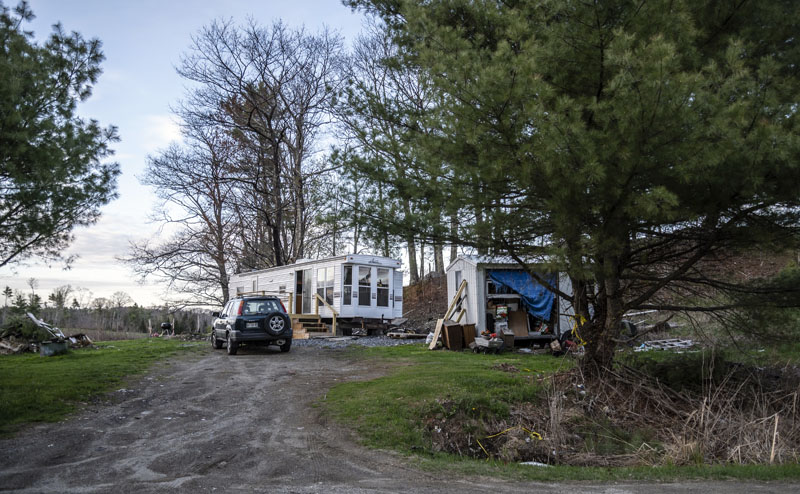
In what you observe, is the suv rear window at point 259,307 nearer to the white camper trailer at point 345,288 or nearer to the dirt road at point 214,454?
the white camper trailer at point 345,288

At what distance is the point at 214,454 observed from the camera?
219 inches

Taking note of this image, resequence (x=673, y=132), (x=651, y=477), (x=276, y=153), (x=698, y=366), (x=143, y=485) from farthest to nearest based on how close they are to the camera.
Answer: (x=276, y=153) < (x=698, y=366) < (x=673, y=132) < (x=651, y=477) < (x=143, y=485)

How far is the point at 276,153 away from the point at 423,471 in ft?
64.1

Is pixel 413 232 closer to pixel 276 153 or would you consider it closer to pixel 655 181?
pixel 655 181

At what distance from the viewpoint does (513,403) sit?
A: 25.8 ft

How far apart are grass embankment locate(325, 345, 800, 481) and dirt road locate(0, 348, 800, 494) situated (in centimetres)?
35

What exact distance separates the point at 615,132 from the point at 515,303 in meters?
9.94

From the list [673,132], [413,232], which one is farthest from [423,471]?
[673,132]

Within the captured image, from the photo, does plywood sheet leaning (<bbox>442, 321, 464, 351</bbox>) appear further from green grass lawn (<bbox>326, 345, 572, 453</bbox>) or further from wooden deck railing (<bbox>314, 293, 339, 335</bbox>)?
wooden deck railing (<bbox>314, 293, 339, 335</bbox>)

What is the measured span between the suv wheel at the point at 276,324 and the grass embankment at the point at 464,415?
433 centimetres

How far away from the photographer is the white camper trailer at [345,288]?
61.3 feet

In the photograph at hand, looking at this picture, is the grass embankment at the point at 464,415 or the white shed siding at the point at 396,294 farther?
the white shed siding at the point at 396,294

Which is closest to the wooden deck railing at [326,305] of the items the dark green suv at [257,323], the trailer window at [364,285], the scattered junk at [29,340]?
the trailer window at [364,285]

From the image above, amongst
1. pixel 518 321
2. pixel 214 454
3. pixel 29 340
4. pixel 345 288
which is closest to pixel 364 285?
pixel 345 288
